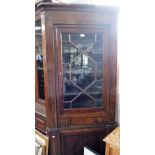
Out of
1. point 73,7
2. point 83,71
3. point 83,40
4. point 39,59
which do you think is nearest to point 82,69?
point 83,71

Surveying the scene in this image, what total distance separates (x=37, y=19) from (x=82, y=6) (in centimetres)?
46

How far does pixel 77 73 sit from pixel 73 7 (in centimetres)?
61

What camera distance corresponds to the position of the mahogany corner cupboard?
1.94 m

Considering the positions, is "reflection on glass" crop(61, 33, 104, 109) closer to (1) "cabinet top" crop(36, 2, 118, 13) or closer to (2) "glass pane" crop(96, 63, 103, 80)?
(2) "glass pane" crop(96, 63, 103, 80)

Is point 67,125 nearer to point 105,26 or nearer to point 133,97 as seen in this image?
point 105,26

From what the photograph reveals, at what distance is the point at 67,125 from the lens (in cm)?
205

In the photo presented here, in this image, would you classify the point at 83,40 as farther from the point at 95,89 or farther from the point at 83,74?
the point at 95,89

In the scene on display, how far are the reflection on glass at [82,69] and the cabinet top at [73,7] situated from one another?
0.73 ft

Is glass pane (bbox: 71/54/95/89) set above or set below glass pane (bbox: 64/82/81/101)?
above

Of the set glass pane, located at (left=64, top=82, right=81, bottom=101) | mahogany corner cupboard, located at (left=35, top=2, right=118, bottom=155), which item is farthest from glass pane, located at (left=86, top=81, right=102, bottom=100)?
glass pane, located at (left=64, top=82, right=81, bottom=101)

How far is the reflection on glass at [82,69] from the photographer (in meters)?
2.00

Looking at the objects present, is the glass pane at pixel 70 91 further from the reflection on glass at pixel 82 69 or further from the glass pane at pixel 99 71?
the glass pane at pixel 99 71

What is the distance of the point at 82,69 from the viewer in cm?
206
